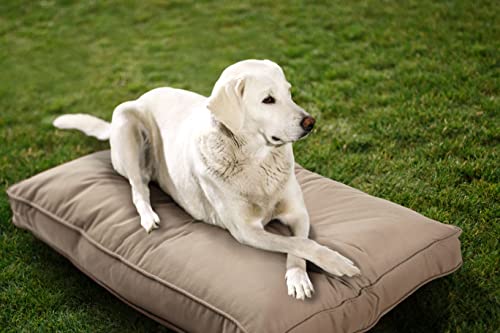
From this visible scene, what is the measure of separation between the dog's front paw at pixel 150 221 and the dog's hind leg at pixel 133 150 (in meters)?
0.10

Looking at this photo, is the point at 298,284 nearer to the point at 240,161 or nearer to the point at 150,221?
the point at 240,161

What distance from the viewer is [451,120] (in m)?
4.55

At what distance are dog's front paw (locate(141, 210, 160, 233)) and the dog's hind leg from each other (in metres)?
0.10

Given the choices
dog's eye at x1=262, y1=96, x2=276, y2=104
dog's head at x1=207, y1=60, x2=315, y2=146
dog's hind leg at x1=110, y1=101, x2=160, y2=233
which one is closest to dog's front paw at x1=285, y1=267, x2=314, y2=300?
dog's head at x1=207, y1=60, x2=315, y2=146

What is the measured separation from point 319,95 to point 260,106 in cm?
262

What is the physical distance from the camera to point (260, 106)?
9.14ft

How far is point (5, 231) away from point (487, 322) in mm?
2897

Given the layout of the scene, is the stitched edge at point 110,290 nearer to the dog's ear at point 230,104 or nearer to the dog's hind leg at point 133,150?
the dog's hind leg at point 133,150

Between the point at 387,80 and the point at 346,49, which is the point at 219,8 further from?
the point at 387,80

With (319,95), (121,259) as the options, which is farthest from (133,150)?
(319,95)

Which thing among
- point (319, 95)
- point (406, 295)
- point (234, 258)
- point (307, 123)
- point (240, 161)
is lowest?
point (319, 95)

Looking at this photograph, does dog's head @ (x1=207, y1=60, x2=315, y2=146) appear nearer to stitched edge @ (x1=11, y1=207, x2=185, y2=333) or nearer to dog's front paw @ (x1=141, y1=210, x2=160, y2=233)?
dog's front paw @ (x1=141, y1=210, x2=160, y2=233)

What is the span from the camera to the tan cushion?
2.65m

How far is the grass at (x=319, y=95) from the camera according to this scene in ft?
11.0
